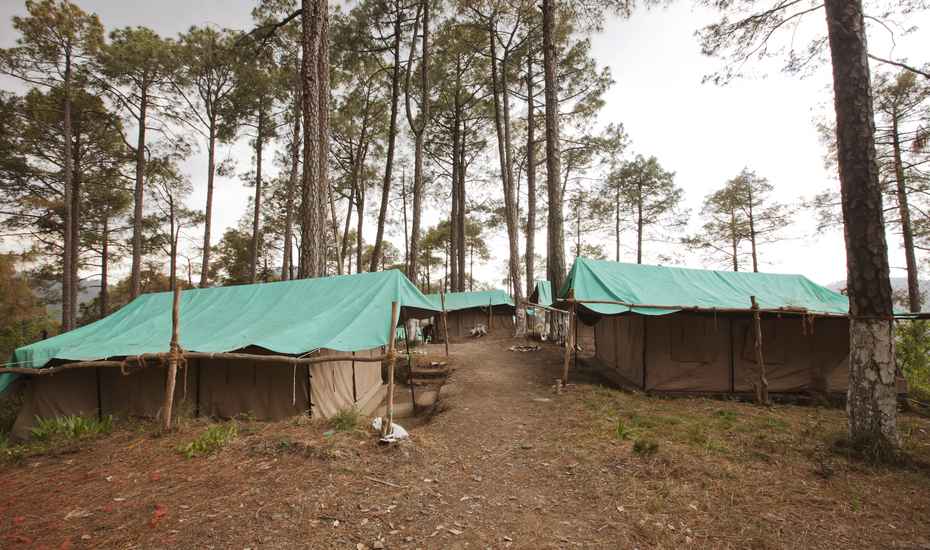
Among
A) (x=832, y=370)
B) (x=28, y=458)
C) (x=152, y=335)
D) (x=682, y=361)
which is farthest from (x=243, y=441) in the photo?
(x=832, y=370)

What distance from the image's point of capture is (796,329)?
749 centimetres

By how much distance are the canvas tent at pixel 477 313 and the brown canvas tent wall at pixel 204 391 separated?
13054 millimetres

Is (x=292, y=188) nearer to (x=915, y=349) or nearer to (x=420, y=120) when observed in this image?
(x=420, y=120)

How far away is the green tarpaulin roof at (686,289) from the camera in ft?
22.6

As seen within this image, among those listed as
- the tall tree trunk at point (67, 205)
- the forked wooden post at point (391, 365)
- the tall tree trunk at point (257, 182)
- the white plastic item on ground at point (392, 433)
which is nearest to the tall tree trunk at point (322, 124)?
the white plastic item on ground at point (392, 433)

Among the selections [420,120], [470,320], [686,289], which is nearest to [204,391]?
[686,289]

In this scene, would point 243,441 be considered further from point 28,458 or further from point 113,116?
point 113,116

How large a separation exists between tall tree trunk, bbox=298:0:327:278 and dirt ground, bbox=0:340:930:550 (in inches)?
181

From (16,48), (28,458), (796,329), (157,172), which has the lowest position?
(28,458)

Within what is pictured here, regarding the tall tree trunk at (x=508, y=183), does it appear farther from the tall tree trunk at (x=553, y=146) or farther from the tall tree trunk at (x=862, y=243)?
the tall tree trunk at (x=862, y=243)

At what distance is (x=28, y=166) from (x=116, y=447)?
56.0ft

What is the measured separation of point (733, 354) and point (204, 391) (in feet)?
34.1

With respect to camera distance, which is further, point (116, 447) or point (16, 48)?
point (16, 48)

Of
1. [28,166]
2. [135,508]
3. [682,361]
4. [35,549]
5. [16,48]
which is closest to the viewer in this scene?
[35,549]
